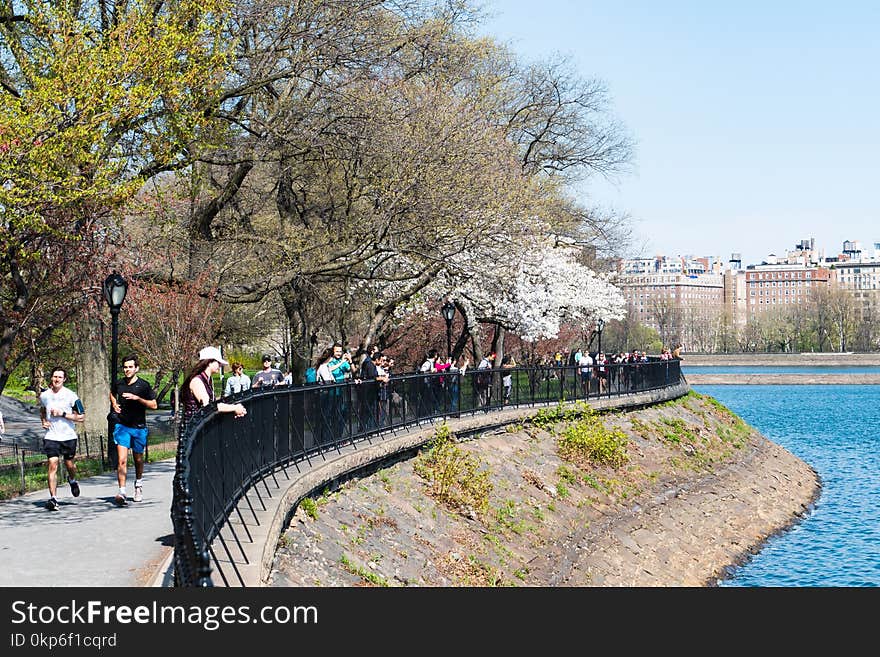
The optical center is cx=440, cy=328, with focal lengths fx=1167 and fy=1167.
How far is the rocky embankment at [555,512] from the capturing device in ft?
50.1

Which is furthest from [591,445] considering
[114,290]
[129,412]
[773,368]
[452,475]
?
[773,368]

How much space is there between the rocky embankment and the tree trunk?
26.1 feet

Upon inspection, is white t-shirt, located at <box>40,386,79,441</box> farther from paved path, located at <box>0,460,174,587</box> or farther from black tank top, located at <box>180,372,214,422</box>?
black tank top, located at <box>180,372,214,422</box>

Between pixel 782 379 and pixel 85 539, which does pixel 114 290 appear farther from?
pixel 782 379

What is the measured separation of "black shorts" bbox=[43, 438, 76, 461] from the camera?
48.3 feet

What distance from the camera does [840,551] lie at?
2506 cm

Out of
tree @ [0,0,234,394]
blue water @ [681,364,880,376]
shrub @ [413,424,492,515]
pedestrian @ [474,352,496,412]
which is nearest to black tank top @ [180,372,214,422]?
tree @ [0,0,234,394]

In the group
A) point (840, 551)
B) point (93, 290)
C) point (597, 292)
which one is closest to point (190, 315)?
point (93, 290)

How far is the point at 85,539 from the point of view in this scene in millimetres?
12523

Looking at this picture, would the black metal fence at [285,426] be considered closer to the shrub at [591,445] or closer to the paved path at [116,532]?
the paved path at [116,532]

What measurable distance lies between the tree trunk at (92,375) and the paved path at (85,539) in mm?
8133

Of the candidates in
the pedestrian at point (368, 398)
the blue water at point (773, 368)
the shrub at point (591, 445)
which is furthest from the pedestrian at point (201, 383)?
the blue water at point (773, 368)

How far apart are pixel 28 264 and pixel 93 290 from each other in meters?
2.72
